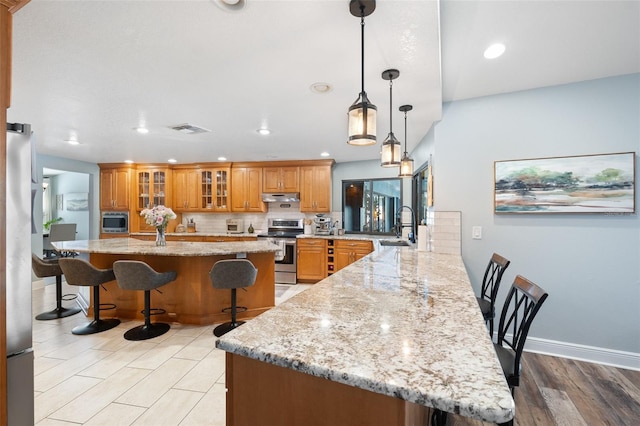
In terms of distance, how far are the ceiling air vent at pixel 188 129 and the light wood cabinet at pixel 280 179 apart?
2211 millimetres

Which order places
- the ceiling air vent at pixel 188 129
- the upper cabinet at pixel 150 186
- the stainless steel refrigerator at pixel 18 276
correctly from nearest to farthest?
the stainless steel refrigerator at pixel 18 276
the ceiling air vent at pixel 188 129
the upper cabinet at pixel 150 186

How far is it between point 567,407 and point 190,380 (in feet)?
8.79

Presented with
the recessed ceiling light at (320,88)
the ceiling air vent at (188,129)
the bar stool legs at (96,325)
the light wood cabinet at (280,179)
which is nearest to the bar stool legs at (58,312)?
the bar stool legs at (96,325)

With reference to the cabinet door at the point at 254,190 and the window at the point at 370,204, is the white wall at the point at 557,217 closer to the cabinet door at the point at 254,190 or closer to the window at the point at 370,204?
the window at the point at 370,204

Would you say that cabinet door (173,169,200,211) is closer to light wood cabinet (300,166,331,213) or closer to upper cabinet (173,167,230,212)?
upper cabinet (173,167,230,212)

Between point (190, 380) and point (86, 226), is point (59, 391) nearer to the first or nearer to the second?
point (190, 380)

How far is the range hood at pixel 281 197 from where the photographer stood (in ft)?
19.1

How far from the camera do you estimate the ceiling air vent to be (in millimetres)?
3466

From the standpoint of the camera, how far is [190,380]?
2221 millimetres

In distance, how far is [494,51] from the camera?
2.03 meters

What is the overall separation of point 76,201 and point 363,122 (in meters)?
9.04

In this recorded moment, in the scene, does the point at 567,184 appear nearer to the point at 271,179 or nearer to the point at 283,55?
the point at 283,55

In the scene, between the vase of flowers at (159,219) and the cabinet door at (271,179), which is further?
the cabinet door at (271,179)

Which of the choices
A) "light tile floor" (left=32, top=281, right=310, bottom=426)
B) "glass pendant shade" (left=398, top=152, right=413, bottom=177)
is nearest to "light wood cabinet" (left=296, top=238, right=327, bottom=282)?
"light tile floor" (left=32, top=281, right=310, bottom=426)
